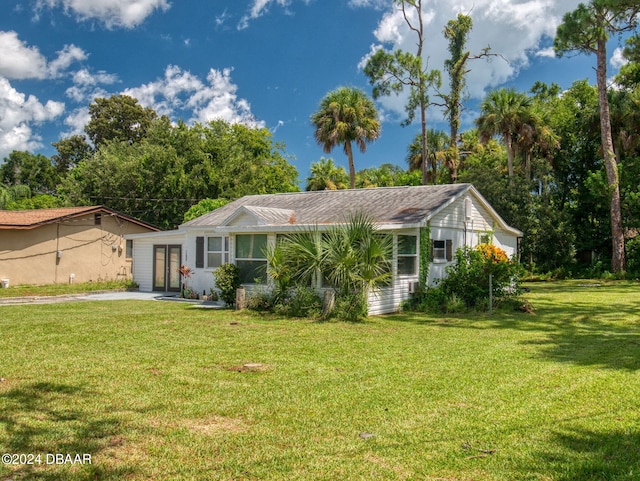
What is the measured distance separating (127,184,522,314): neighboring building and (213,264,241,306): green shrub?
85cm

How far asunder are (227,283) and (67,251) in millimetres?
12132

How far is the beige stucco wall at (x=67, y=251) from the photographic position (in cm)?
2222

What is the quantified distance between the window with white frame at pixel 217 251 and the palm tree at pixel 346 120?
1529 centimetres

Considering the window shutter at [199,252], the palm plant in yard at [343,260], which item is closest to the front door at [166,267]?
the window shutter at [199,252]

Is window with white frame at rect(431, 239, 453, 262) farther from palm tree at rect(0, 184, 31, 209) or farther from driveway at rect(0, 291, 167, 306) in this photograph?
palm tree at rect(0, 184, 31, 209)

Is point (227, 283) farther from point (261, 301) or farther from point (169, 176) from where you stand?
point (169, 176)

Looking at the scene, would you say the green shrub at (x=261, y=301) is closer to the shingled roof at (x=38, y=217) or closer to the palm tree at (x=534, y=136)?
the shingled roof at (x=38, y=217)

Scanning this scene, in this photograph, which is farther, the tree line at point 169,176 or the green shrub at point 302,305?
the tree line at point 169,176

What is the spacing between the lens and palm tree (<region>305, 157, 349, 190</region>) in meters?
39.8

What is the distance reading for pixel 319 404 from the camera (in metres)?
5.67

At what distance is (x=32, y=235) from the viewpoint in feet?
74.2

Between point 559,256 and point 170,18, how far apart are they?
24.6 metres

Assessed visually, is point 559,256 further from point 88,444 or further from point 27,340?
point 88,444

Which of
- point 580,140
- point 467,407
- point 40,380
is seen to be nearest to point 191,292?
point 40,380
